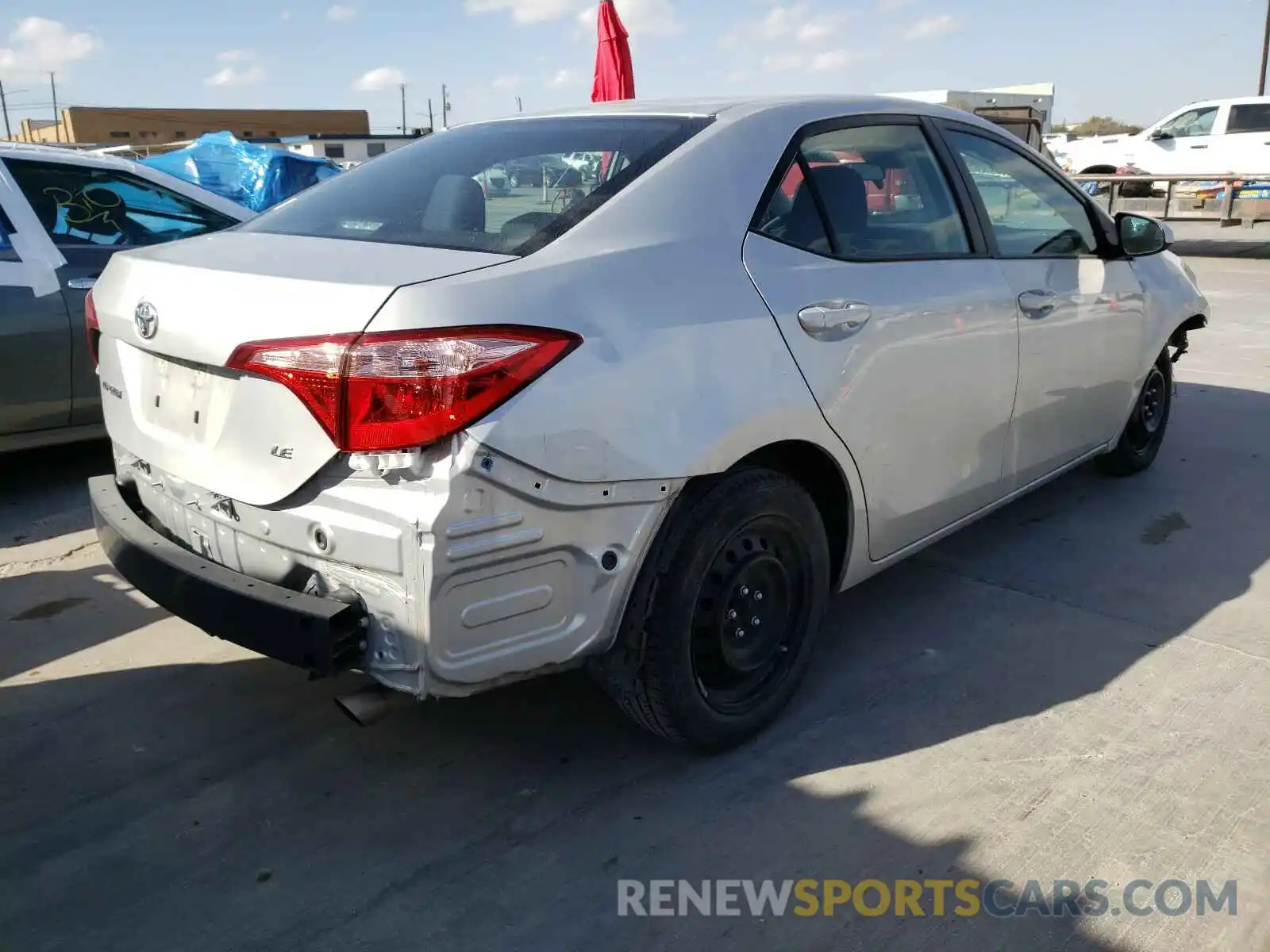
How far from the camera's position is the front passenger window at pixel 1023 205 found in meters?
3.53

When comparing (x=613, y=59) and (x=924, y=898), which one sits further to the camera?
(x=613, y=59)

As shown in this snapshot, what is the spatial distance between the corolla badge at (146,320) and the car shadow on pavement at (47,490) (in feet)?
7.75

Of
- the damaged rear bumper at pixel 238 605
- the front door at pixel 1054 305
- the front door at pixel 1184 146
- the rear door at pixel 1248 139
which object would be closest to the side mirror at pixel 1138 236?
the front door at pixel 1054 305

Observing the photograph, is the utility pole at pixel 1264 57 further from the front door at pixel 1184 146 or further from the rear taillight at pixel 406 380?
the rear taillight at pixel 406 380

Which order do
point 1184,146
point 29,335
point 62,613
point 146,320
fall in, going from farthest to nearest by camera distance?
point 1184,146, point 29,335, point 62,613, point 146,320

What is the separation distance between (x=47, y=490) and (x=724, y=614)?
3849mm

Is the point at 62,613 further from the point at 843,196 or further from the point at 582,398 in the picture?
the point at 843,196

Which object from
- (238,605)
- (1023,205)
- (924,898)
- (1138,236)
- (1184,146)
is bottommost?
(924,898)

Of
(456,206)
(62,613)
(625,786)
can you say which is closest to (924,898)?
(625,786)

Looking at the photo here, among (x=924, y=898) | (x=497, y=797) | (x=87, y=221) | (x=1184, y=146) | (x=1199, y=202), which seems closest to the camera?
(x=924, y=898)

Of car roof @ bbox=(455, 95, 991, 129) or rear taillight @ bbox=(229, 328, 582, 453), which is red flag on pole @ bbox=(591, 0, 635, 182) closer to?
car roof @ bbox=(455, 95, 991, 129)

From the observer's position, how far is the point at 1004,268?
3.44 m

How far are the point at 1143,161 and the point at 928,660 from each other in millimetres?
19512

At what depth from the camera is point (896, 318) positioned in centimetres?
291
